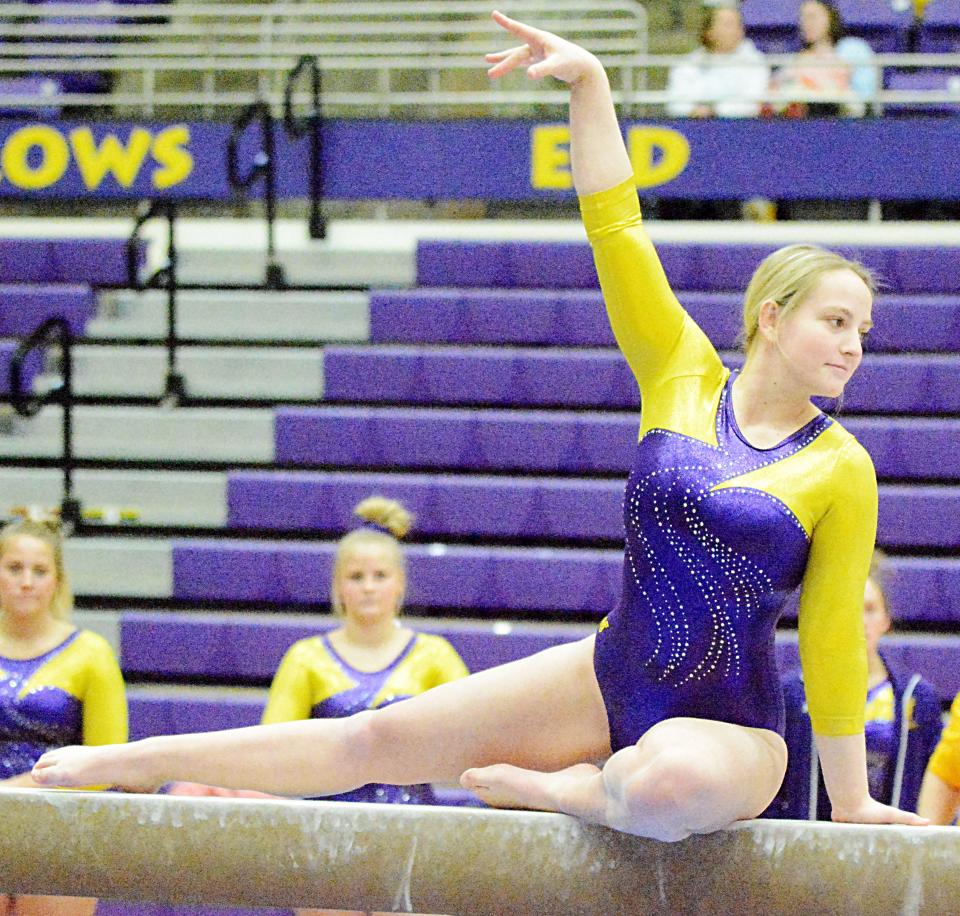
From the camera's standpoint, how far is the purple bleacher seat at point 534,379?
5.68 metres

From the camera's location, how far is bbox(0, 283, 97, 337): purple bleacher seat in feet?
21.0

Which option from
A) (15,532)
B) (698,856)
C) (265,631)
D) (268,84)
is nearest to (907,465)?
(265,631)

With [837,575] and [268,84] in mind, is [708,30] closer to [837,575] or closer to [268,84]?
[268,84]

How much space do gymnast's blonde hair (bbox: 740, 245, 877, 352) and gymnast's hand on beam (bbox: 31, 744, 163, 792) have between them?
3.88ft

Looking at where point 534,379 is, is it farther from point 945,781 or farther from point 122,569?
point 945,781

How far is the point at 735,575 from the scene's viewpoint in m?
2.10

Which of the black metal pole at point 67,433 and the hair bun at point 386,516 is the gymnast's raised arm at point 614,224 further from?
the black metal pole at point 67,433

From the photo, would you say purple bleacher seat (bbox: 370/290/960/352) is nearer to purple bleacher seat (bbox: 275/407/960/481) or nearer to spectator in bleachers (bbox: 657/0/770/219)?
purple bleacher seat (bbox: 275/407/960/481)

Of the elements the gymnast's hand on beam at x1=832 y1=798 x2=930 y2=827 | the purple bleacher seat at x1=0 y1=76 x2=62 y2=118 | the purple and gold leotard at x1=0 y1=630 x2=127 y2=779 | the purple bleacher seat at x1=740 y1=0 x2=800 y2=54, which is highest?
the purple bleacher seat at x1=740 y1=0 x2=800 y2=54

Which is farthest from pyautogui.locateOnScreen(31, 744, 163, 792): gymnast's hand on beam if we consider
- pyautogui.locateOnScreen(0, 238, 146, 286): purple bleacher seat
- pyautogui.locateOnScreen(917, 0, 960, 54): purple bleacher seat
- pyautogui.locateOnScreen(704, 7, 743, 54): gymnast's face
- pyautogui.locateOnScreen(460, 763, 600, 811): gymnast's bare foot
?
pyautogui.locateOnScreen(917, 0, 960, 54): purple bleacher seat

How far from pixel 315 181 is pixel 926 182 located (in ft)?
9.42

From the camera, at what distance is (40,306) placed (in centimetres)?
645

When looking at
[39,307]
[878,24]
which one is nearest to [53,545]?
[39,307]

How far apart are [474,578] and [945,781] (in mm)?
2270
